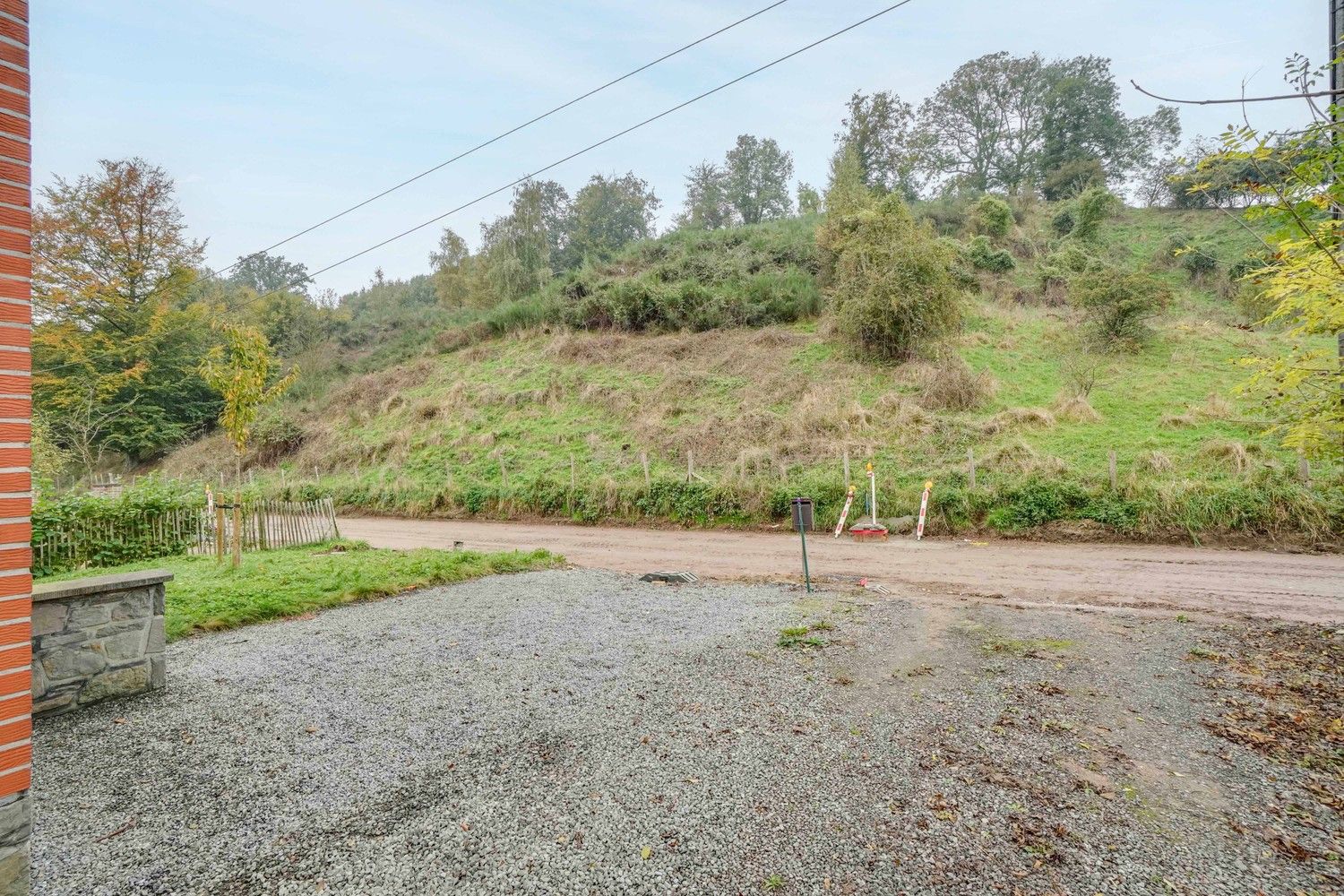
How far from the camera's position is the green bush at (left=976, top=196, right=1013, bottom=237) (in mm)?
28234

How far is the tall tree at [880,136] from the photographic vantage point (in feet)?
103

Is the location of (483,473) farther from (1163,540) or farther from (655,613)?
(1163,540)

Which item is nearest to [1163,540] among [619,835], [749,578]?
[749,578]

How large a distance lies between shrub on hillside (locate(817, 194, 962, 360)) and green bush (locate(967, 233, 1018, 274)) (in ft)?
25.8

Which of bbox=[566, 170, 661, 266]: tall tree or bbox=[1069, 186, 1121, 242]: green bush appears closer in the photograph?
bbox=[1069, 186, 1121, 242]: green bush

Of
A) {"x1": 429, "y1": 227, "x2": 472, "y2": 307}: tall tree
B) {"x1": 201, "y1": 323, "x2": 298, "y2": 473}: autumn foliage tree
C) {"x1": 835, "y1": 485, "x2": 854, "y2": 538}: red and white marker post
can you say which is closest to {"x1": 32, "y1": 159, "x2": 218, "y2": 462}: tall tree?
{"x1": 429, "y1": 227, "x2": 472, "y2": 307}: tall tree

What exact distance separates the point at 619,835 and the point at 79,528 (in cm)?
1112

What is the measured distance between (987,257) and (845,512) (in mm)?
20044

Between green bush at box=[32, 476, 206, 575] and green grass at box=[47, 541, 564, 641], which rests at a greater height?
green bush at box=[32, 476, 206, 575]

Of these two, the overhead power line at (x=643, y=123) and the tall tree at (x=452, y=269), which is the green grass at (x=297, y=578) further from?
the tall tree at (x=452, y=269)

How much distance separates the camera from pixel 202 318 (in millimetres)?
27578

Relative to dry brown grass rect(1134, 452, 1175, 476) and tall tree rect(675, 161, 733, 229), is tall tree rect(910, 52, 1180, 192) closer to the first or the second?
tall tree rect(675, 161, 733, 229)

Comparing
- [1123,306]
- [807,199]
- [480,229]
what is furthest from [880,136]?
[480,229]

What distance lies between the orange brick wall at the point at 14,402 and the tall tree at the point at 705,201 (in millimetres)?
41671
